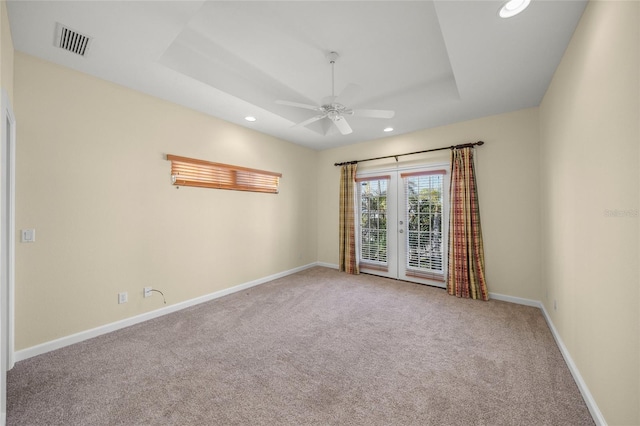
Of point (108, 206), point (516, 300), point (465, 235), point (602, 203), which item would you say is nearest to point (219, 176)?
point (108, 206)

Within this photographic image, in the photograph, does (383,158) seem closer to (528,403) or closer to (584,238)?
(584,238)

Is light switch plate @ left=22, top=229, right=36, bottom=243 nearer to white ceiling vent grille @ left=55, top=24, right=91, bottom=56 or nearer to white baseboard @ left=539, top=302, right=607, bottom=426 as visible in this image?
white ceiling vent grille @ left=55, top=24, right=91, bottom=56

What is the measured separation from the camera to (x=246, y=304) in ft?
11.0

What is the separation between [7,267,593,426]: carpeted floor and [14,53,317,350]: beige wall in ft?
1.40

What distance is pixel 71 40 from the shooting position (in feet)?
6.59

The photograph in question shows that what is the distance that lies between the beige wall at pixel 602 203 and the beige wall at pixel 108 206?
381 cm

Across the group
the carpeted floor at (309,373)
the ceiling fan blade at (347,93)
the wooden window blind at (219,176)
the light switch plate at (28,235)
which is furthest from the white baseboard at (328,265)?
the light switch plate at (28,235)

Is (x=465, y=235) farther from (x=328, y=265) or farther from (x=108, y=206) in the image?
(x=108, y=206)

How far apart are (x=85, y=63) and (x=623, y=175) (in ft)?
13.2

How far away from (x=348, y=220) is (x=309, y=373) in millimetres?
3234

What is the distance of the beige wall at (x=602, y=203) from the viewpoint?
3.91ft

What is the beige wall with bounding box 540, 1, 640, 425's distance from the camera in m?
1.19

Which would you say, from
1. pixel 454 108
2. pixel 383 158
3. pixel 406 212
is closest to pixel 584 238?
pixel 454 108

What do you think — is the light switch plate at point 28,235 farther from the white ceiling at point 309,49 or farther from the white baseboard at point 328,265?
the white baseboard at point 328,265
